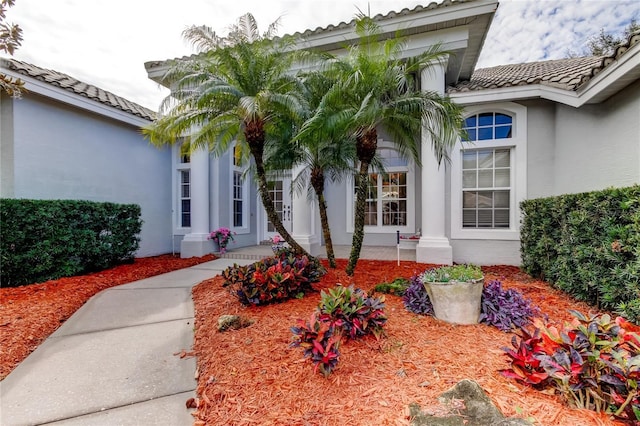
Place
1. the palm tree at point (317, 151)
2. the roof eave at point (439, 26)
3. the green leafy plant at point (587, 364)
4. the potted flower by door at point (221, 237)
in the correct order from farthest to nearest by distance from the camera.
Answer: the potted flower by door at point (221, 237) → the roof eave at point (439, 26) → the palm tree at point (317, 151) → the green leafy plant at point (587, 364)

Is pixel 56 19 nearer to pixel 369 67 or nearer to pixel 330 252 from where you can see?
pixel 369 67

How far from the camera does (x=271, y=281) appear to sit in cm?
423

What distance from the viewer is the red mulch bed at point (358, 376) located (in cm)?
208

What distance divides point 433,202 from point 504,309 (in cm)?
399

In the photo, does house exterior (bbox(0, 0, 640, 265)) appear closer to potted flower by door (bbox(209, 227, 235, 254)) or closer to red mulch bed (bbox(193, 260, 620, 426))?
potted flower by door (bbox(209, 227, 235, 254))

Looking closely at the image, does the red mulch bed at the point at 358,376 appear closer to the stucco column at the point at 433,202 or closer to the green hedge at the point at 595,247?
the green hedge at the point at 595,247

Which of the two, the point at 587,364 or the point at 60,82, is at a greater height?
the point at 60,82

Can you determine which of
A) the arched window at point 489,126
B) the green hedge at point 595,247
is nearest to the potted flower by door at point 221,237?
the arched window at point 489,126

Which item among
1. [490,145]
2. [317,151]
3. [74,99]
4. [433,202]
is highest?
[74,99]

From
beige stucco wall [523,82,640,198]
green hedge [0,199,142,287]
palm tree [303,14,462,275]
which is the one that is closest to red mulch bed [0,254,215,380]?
green hedge [0,199,142,287]

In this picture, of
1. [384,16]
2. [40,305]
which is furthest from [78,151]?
[384,16]

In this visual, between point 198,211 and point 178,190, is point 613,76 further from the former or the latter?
point 178,190

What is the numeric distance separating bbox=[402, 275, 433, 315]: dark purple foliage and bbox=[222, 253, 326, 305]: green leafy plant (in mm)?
1514

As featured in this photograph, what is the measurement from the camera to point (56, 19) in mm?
5164
